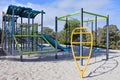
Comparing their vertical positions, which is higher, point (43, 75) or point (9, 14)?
point (9, 14)

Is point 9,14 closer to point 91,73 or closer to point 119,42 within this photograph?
point 91,73

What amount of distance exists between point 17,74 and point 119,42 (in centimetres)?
2351

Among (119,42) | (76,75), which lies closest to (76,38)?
(119,42)

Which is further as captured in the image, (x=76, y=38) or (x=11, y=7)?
(x=76, y=38)

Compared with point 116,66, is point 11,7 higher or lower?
higher

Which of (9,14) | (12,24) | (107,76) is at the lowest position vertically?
(107,76)

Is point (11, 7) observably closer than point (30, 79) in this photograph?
No

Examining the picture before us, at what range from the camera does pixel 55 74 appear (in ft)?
23.5

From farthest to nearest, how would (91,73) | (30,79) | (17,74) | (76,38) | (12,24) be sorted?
(76,38), (12,24), (91,73), (17,74), (30,79)

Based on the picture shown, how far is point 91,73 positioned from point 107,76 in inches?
24.1

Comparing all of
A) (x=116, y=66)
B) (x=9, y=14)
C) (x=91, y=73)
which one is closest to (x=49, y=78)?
(x=91, y=73)

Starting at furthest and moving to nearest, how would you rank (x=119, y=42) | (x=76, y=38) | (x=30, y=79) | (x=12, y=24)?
(x=119, y=42) < (x=76, y=38) < (x=12, y=24) < (x=30, y=79)

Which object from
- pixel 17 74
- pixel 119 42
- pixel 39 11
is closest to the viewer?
pixel 17 74

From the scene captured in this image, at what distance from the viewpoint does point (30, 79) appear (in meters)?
6.32
